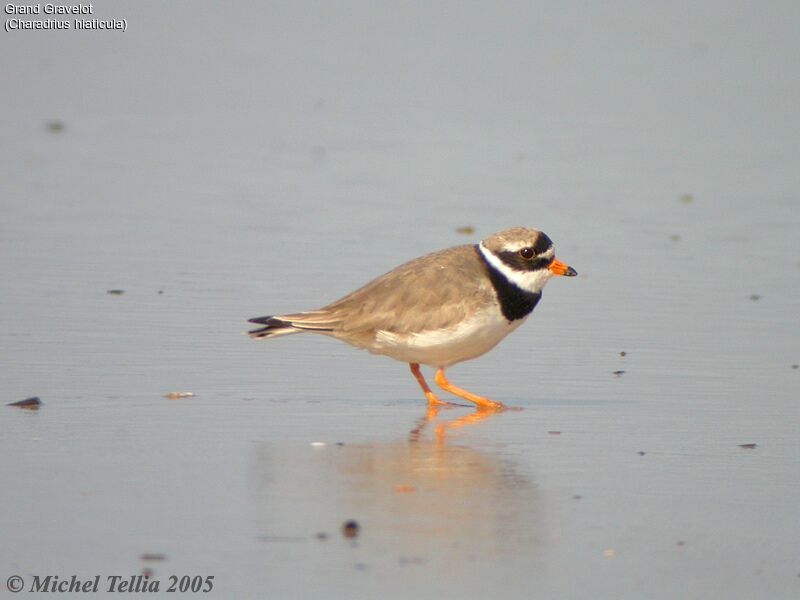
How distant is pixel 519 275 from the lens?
814 cm

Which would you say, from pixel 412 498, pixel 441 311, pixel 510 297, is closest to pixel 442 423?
pixel 441 311

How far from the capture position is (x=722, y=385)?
8000 millimetres

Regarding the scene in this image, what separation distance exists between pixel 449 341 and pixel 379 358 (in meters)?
1.17

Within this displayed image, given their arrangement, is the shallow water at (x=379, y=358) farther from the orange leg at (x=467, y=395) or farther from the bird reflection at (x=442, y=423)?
the orange leg at (x=467, y=395)

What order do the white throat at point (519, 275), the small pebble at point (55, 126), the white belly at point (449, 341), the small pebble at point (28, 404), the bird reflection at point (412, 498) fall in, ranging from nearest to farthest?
1. the bird reflection at point (412, 498)
2. the small pebble at point (28, 404)
3. the white belly at point (449, 341)
4. the white throat at point (519, 275)
5. the small pebble at point (55, 126)

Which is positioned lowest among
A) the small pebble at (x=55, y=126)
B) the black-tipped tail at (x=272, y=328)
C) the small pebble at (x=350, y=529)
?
the small pebble at (x=350, y=529)

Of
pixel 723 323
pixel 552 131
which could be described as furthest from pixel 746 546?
pixel 552 131

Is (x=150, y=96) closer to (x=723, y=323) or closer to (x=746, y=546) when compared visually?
(x=723, y=323)

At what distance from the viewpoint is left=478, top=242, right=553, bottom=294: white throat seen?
8.12 meters

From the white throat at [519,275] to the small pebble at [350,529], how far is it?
2.89m

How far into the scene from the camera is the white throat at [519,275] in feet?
26.7

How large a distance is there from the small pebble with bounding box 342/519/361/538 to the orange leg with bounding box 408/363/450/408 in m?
2.44

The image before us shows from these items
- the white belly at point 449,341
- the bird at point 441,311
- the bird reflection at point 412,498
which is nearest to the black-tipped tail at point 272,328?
the bird at point 441,311

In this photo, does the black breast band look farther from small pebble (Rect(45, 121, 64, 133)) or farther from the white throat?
small pebble (Rect(45, 121, 64, 133))
